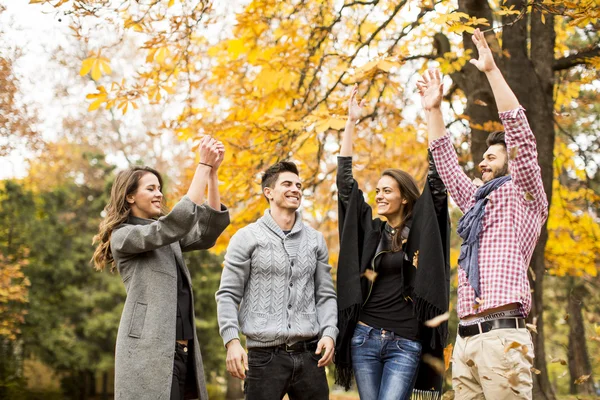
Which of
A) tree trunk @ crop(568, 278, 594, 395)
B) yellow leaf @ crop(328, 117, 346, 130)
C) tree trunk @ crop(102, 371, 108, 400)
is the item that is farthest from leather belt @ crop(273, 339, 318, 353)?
tree trunk @ crop(102, 371, 108, 400)

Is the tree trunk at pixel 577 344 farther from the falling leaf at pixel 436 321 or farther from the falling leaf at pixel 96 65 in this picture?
the falling leaf at pixel 96 65

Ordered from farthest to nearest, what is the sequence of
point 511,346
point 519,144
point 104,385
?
point 104,385
point 519,144
point 511,346

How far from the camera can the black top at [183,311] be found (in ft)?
10.9

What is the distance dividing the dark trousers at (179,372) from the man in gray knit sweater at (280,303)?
0.75 feet

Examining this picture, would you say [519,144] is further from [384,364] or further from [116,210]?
[116,210]

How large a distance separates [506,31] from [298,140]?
243cm

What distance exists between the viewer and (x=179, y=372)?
3268 mm

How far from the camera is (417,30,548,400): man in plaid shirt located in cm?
287

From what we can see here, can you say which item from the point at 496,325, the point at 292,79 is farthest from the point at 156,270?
the point at 292,79

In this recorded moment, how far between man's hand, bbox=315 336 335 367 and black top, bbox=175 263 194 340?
677 mm

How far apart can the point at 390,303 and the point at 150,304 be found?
1246mm

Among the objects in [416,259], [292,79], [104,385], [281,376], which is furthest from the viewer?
[104,385]

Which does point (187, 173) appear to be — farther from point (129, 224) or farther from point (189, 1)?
point (129, 224)

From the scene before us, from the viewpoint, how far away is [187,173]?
7840 millimetres
